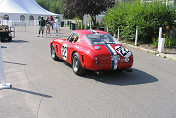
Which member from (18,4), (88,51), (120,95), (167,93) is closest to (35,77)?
(88,51)

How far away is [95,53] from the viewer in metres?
5.91

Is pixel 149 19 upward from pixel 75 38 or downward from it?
upward

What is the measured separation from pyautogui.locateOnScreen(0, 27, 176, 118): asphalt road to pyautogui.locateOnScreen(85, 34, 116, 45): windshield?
1.09m

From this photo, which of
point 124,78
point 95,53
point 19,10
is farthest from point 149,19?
point 19,10

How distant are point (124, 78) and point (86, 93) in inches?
72.6

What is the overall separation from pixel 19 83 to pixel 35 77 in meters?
0.67

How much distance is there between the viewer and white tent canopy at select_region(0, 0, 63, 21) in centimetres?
4112

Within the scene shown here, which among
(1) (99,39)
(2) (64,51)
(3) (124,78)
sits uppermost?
(1) (99,39)

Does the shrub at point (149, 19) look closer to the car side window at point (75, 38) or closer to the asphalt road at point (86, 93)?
the asphalt road at point (86, 93)

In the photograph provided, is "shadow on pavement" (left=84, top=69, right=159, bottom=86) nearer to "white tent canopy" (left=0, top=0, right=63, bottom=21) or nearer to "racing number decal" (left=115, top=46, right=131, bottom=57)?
"racing number decal" (left=115, top=46, right=131, bottom=57)

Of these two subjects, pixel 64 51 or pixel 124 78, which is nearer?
pixel 124 78

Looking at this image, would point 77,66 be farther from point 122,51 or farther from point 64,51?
point 122,51

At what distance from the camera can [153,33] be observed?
12984 mm

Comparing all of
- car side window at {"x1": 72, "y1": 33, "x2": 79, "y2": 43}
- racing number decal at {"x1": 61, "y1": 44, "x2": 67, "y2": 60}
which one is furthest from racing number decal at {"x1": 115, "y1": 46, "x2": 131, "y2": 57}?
racing number decal at {"x1": 61, "y1": 44, "x2": 67, "y2": 60}
